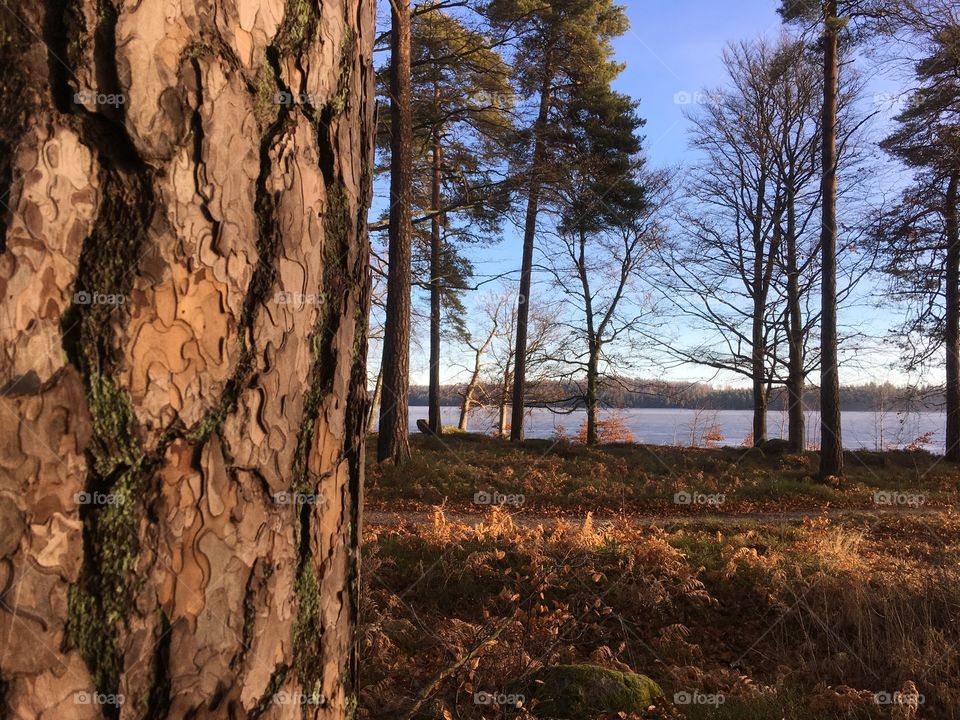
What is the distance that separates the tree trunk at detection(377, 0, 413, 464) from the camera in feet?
38.8

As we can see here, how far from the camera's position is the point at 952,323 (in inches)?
628

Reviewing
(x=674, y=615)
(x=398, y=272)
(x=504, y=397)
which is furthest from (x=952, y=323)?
(x=504, y=397)

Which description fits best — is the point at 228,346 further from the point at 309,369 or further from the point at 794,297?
the point at 794,297

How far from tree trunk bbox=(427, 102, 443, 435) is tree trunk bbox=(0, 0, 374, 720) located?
43.8 ft

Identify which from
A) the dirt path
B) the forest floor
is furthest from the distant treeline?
the forest floor

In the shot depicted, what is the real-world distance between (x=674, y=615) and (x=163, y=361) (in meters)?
4.71

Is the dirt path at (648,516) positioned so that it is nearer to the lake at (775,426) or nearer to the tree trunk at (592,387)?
the lake at (775,426)

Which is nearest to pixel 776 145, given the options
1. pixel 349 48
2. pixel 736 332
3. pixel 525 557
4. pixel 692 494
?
pixel 736 332

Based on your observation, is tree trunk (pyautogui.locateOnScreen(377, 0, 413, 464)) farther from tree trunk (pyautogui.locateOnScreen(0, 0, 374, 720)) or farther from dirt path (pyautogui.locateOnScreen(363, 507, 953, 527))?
tree trunk (pyautogui.locateOnScreen(0, 0, 374, 720))

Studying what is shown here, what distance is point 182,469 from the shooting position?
1041mm

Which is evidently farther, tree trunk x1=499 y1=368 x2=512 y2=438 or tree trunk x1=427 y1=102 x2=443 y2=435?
tree trunk x1=499 y1=368 x2=512 y2=438

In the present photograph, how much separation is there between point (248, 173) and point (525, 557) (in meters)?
5.02

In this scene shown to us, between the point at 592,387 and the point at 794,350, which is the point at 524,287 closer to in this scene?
the point at 592,387

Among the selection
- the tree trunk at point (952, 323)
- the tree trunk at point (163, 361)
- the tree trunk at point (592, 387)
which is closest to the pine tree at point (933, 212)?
the tree trunk at point (952, 323)
